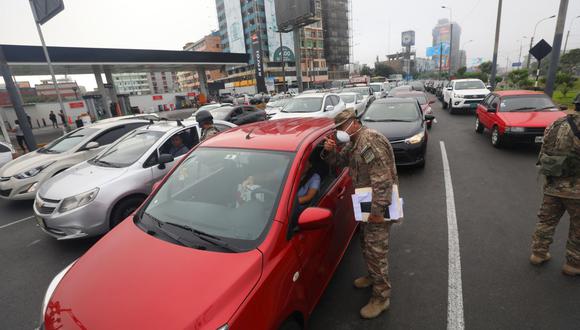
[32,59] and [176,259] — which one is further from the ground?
[32,59]

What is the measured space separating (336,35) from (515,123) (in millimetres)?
94601

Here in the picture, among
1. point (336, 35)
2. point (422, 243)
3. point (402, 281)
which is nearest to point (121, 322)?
point (402, 281)

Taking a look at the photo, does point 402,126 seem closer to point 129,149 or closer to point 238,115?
point 129,149

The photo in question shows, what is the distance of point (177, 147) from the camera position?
203 inches

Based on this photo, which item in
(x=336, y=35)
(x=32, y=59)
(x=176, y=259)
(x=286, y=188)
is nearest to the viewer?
(x=176, y=259)

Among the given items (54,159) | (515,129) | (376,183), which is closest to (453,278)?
(376,183)

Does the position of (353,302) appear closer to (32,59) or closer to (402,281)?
(402,281)

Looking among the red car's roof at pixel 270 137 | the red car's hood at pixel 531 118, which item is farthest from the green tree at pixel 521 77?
the red car's roof at pixel 270 137

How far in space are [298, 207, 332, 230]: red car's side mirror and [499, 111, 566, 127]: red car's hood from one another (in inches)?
292

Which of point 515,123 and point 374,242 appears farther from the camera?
point 515,123

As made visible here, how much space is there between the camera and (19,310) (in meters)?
3.15

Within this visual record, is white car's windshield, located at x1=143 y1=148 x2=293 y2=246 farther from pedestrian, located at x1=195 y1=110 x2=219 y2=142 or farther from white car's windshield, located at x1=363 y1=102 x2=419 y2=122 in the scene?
white car's windshield, located at x1=363 y1=102 x2=419 y2=122

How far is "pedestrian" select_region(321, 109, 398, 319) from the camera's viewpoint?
8.25ft

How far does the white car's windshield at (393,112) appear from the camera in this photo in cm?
732
